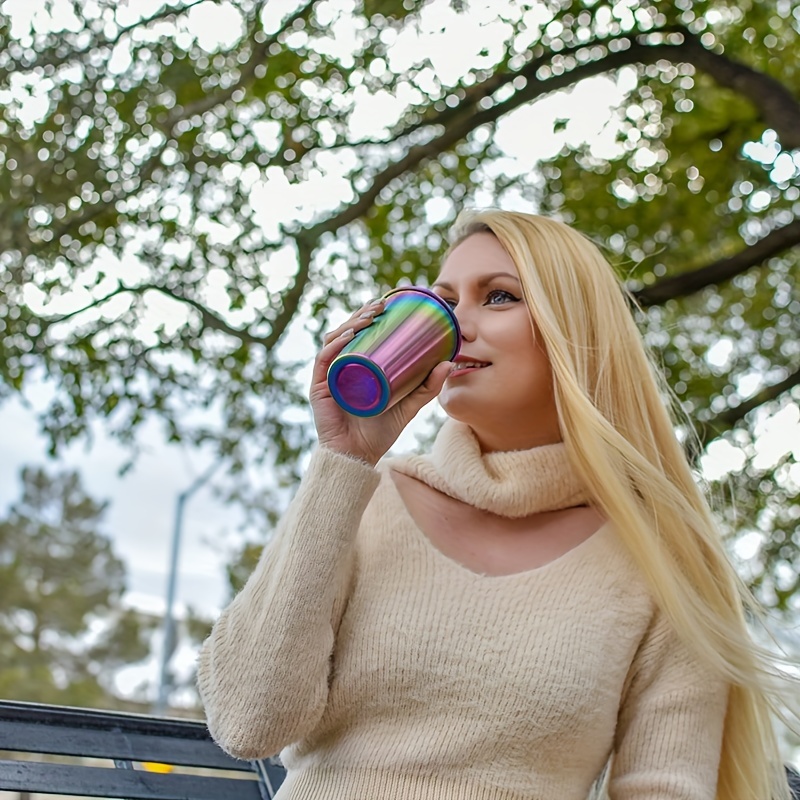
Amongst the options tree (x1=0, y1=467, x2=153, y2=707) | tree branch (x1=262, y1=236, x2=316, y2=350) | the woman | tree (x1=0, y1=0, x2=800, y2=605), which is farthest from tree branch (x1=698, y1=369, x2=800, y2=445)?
tree (x1=0, y1=467, x2=153, y2=707)

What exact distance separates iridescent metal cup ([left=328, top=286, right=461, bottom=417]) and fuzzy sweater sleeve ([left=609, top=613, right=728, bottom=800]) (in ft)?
2.23

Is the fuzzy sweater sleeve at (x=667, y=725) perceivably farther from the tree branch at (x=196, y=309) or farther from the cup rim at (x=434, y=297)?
the tree branch at (x=196, y=309)

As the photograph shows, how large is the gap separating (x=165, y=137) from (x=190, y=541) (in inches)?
761

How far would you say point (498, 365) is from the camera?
6.27 feet

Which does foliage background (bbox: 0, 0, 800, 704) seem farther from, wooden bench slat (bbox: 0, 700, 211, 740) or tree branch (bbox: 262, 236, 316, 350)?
wooden bench slat (bbox: 0, 700, 211, 740)

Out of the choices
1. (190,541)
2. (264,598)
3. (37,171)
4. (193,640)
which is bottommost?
(193,640)

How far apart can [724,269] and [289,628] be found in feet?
10.5

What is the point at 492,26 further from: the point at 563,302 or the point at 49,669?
the point at 49,669

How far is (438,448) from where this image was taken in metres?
2.06

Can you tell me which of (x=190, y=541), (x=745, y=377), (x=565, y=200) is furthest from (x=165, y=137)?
(x=190, y=541)

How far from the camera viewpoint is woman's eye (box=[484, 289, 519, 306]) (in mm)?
1970

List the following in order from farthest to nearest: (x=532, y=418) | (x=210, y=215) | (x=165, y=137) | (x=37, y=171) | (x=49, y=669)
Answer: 1. (x=49, y=669)
2. (x=210, y=215)
3. (x=165, y=137)
4. (x=37, y=171)
5. (x=532, y=418)

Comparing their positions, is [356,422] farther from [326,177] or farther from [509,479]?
[326,177]

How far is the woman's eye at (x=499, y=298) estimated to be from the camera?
1.97m
